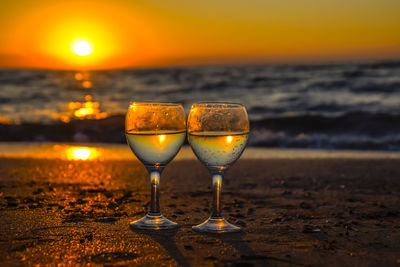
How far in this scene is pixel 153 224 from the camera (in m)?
3.09

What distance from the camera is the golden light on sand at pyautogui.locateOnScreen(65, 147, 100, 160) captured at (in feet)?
25.0

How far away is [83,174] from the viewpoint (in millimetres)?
5766

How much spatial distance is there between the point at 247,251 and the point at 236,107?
0.74 metres

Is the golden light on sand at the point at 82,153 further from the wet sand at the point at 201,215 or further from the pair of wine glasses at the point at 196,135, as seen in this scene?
the pair of wine glasses at the point at 196,135

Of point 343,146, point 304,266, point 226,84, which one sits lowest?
point 304,266

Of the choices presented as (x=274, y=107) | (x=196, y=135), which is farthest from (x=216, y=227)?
(x=274, y=107)

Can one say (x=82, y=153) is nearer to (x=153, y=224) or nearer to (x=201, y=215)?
(x=201, y=215)

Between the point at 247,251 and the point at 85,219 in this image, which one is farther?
the point at 85,219

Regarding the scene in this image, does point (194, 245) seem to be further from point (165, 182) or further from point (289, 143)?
point (289, 143)

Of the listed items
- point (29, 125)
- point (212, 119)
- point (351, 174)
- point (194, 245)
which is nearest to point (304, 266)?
point (194, 245)

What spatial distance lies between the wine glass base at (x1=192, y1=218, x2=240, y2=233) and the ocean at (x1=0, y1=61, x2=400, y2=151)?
724 centimetres

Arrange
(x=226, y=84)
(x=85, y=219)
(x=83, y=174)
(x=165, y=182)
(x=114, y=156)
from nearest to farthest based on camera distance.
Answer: (x=85, y=219), (x=165, y=182), (x=83, y=174), (x=114, y=156), (x=226, y=84)

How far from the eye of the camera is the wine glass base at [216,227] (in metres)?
2.99

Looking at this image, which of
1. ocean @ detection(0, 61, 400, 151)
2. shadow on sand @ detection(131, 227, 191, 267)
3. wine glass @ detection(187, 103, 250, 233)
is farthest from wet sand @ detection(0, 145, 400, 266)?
ocean @ detection(0, 61, 400, 151)
